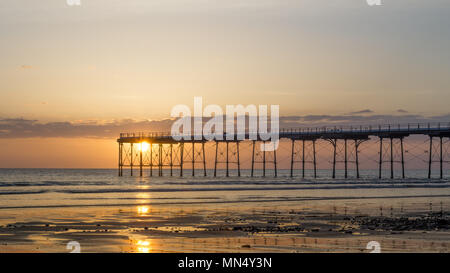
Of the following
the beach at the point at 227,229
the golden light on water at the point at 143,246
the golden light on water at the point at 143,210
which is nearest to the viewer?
the golden light on water at the point at 143,246

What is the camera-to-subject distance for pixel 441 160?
66.9 metres

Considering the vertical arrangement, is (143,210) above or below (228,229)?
below

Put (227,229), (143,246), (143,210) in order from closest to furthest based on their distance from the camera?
(143,246) < (227,229) < (143,210)

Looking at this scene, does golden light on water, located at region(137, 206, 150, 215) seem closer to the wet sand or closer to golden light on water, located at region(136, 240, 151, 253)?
the wet sand

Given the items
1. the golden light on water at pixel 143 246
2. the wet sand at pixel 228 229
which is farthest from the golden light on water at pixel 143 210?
the golden light on water at pixel 143 246

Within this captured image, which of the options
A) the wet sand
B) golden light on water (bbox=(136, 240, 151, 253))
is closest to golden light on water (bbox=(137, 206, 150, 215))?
the wet sand

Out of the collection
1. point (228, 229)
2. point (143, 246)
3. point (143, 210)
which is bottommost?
point (143, 210)

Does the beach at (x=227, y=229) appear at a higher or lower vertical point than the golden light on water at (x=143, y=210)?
higher

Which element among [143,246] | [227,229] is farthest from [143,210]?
[143,246]

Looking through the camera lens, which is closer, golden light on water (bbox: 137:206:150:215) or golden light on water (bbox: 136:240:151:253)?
golden light on water (bbox: 136:240:151:253)

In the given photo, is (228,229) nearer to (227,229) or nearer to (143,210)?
(227,229)

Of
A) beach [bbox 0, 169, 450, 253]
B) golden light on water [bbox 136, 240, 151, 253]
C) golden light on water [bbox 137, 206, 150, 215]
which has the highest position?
golden light on water [bbox 136, 240, 151, 253]

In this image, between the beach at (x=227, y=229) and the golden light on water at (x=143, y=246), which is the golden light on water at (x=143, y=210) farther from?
the golden light on water at (x=143, y=246)
